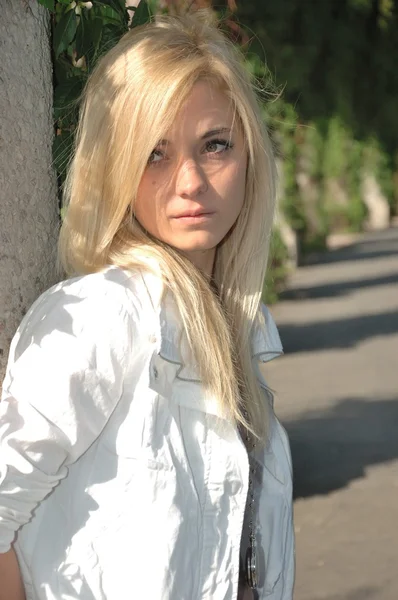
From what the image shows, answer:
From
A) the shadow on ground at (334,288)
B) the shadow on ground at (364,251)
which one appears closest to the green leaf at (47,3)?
the shadow on ground at (334,288)

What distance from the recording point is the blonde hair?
2029mm

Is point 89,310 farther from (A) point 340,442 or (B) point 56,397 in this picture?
(A) point 340,442

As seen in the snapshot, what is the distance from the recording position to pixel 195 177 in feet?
6.76

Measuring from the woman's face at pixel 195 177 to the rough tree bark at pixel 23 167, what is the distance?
0.20 meters

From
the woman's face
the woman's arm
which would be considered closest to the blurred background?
the woman's face

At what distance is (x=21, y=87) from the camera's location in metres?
2.06

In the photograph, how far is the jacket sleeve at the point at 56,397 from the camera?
1739 mm

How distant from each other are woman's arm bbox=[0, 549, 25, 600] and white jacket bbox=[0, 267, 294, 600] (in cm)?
2

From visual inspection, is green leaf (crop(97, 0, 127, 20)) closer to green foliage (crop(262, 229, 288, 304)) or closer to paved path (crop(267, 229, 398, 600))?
paved path (crop(267, 229, 398, 600))

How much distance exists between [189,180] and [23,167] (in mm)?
310

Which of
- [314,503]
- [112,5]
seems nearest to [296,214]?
[314,503]

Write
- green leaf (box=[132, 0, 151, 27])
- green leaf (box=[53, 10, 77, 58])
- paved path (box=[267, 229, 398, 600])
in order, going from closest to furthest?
green leaf (box=[53, 10, 77, 58]) < green leaf (box=[132, 0, 151, 27]) < paved path (box=[267, 229, 398, 600])

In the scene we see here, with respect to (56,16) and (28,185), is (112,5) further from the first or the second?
(28,185)

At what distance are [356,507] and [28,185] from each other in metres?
3.92
